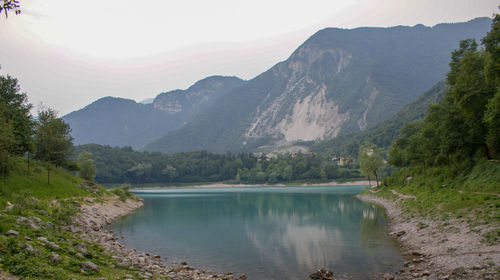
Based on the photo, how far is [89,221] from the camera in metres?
33.6

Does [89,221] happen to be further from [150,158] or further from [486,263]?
[150,158]

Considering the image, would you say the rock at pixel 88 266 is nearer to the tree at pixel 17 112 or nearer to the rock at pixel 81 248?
the rock at pixel 81 248

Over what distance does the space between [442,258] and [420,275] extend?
295 centimetres

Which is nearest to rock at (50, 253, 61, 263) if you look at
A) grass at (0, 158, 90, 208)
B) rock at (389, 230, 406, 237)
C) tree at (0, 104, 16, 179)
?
grass at (0, 158, 90, 208)

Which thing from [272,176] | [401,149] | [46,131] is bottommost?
[272,176]

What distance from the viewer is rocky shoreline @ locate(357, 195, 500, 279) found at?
16047 millimetres

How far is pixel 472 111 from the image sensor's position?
33.9 meters

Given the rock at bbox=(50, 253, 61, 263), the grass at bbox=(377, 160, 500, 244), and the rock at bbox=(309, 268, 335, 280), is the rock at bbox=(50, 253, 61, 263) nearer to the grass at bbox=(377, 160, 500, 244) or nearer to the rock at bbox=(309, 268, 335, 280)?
the rock at bbox=(309, 268, 335, 280)

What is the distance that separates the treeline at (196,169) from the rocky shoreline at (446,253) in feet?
437

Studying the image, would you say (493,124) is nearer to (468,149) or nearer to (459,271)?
(468,149)

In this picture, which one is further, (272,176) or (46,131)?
(272,176)

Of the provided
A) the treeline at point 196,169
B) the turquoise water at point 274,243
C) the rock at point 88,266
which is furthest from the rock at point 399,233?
the treeline at point 196,169

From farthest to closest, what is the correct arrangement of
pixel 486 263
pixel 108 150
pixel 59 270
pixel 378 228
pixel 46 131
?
1. pixel 108 150
2. pixel 46 131
3. pixel 378 228
4. pixel 486 263
5. pixel 59 270

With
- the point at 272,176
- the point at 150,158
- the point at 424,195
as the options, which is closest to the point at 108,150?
the point at 150,158
